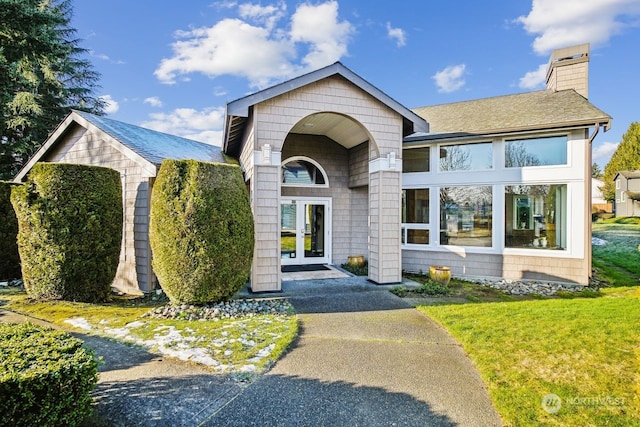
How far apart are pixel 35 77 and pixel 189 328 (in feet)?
58.5

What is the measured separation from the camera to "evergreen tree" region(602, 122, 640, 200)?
107ft

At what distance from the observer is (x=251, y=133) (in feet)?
25.7

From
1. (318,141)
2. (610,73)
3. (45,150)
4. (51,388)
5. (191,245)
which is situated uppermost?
(610,73)

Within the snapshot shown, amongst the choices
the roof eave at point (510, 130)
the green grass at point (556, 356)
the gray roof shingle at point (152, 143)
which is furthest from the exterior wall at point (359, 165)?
the green grass at point (556, 356)

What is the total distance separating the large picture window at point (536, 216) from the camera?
9203mm

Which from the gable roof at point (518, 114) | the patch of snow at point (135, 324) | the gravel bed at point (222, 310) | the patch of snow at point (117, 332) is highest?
the gable roof at point (518, 114)

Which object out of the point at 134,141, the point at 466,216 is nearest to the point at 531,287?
the point at 466,216

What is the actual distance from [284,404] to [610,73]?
50.9 feet

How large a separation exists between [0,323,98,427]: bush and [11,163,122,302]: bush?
14.7ft

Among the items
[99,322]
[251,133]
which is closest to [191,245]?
[99,322]

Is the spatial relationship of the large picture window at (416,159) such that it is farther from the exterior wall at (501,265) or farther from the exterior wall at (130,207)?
the exterior wall at (130,207)

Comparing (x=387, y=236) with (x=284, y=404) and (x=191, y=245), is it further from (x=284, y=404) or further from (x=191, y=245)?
(x=284, y=404)

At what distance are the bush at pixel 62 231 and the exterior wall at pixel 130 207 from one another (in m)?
0.87

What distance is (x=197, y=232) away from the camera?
6.02 m
